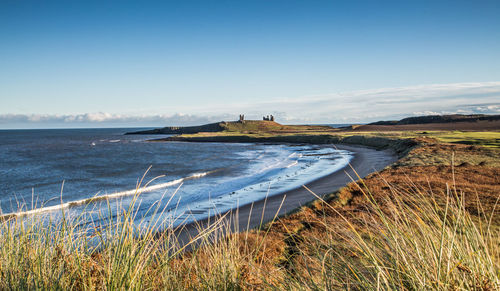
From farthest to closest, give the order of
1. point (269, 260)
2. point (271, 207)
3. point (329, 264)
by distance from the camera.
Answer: point (271, 207) → point (269, 260) → point (329, 264)

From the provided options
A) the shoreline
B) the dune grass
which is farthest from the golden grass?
the shoreline

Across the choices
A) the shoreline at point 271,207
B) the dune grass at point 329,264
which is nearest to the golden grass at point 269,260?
the dune grass at point 329,264

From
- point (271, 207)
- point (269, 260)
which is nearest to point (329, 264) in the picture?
point (269, 260)

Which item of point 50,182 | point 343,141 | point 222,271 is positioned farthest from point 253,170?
point 343,141

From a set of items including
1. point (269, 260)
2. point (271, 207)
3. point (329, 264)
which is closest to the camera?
point (329, 264)

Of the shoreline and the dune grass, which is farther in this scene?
the shoreline

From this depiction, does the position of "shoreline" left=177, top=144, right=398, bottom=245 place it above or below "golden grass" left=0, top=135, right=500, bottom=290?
below

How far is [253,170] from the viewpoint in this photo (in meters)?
31.0

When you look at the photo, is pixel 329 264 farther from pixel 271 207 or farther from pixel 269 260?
pixel 271 207

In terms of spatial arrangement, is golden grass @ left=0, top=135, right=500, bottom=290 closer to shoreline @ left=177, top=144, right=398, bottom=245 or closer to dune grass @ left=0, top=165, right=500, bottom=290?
dune grass @ left=0, top=165, right=500, bottom=290

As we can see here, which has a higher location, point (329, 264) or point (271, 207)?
point (329, 264)

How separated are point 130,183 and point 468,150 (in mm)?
26551

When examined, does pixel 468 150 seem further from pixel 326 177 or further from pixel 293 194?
pixel 293 194

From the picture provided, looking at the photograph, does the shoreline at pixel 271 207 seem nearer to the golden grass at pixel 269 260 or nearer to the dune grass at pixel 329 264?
the golden grass at pixel 269 260
